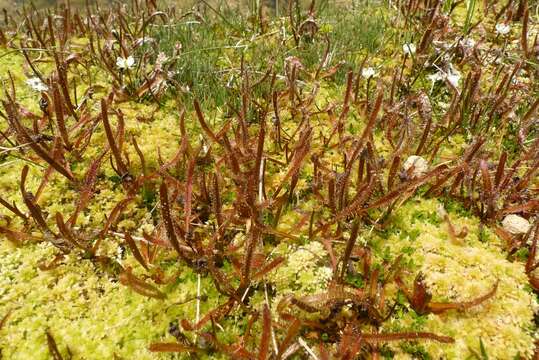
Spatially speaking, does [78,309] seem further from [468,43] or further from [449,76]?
[468,43]

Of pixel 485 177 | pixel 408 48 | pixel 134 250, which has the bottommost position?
pixel 134 250

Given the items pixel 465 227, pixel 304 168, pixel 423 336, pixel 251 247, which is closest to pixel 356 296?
pixel 423 336

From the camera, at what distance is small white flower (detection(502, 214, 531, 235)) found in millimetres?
2209

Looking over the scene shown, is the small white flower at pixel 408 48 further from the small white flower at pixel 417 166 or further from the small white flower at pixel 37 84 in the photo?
the small white flower at pixel 37 84

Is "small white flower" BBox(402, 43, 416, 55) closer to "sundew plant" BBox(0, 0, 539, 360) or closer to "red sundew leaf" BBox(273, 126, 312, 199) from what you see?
"sundew plant" BBox(0, 0, 539, 360)

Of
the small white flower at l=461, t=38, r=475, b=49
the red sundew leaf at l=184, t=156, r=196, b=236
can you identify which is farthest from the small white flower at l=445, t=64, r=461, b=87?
the red sundew leaf at l=184, t=156, r=196, b=236

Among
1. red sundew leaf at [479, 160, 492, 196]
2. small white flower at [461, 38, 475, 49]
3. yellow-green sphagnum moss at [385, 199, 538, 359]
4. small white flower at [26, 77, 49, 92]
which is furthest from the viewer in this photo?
small white flower at [461, 38, 475, 49]

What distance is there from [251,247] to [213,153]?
45.1 inches

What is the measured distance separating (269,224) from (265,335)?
2.62 feet

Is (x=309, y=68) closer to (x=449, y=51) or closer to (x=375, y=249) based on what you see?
(x=449, y=51)

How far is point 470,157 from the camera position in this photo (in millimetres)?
2334

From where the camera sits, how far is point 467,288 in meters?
2.00

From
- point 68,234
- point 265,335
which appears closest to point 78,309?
point 68,234

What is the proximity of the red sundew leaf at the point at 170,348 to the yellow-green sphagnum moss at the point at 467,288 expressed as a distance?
0.88m
